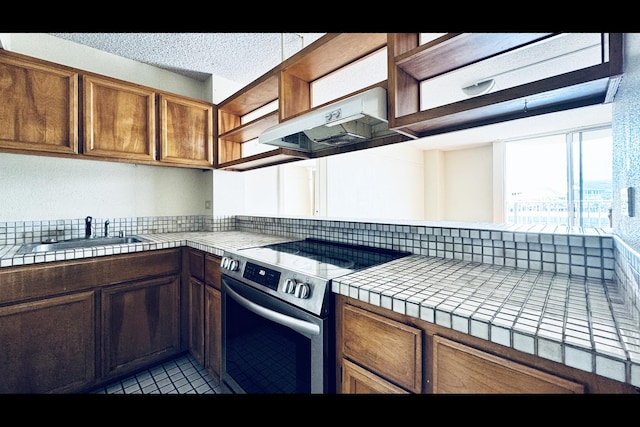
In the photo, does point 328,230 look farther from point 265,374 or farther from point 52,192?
point 52,192

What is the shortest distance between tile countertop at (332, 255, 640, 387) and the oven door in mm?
222

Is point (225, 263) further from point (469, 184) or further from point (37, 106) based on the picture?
point (469, 184)

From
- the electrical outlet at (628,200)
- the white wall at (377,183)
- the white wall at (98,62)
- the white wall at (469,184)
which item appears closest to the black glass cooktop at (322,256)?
the electrical outlet at (628,200)

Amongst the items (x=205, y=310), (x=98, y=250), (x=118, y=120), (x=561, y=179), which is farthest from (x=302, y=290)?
(x=561, y=179)

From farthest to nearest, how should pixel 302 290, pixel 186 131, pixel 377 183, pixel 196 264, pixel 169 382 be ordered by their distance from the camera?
1. pixel 377 183
2. pixel 186 131
3. pixel 196 264
4. pixel 169 382
5. pixel 302 290

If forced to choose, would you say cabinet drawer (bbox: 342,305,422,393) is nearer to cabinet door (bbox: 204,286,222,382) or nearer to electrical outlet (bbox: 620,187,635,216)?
electrical outlet (bbox: 620,187,635,216)

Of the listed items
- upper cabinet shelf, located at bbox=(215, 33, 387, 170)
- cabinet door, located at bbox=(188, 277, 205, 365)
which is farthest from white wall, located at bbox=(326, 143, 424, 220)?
cabinet door, located at bbox=(188, 277, 205, 365)

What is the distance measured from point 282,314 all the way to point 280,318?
2 cm

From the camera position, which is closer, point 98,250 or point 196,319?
point 98,250

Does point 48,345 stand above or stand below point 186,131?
below

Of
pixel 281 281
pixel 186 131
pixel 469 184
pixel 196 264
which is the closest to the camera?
pixel 281 281

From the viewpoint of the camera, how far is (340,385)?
0.94 metres

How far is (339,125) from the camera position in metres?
1.43

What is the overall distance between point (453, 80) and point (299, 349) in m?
2.86
